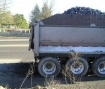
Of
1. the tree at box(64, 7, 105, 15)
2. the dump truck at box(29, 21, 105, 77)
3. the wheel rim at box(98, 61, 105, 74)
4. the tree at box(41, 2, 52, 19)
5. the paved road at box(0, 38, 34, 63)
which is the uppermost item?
the tree at box(41, 2, 52, 19)

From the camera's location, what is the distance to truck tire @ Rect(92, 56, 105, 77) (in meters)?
9.90

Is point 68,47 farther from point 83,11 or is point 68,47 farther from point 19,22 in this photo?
point 19,22

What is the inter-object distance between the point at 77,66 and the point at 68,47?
0.78 metres

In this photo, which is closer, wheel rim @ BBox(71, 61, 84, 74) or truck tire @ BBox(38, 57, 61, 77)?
truck tire @ BBox(38, 57, 61, 77)

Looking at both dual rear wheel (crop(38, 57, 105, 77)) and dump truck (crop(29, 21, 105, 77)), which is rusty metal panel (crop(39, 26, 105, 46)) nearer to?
dump truck (crop(29, 21, 105, 77))

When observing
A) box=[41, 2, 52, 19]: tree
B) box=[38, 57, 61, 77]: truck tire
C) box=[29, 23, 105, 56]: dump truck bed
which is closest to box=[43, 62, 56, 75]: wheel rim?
box=[38, 57, 61, 77]: truck tire

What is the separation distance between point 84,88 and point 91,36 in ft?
9.47

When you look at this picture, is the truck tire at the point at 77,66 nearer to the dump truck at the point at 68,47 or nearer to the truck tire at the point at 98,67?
the dump truck at the point at 68,47

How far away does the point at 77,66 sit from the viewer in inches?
390

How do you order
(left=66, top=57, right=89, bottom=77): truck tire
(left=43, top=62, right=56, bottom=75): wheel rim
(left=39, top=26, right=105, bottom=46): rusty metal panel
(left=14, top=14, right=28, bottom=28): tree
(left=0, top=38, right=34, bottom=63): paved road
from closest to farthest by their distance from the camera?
1. (left=66, top=57, right=89, bottom=77): truck tire
2. (left=43, top=62, right=56, bottom=75): wheel rim
3. (left=39, top=26, right=105, bottom=46): rusty metal panel
4. (left=0, top=38, right=34, bottom=63): paved road
5. (left=14, top=14, right=28, bottom=28): tree

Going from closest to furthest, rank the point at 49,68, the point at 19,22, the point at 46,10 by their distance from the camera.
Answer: the point at 49,68 → the point at 46,10 → the point at 19,22

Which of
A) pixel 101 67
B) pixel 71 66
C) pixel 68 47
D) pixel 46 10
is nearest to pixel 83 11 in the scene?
pixel 68 47

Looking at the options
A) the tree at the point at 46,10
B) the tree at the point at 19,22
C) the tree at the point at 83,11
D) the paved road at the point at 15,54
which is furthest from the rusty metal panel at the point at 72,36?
the tree at the point at 19,22

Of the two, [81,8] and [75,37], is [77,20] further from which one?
[81,8]
